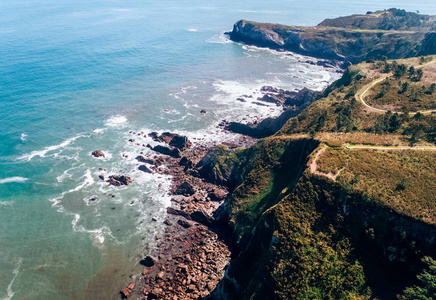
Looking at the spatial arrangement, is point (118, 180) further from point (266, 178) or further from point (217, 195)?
point (266, 178)

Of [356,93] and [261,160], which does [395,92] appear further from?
[261,160]

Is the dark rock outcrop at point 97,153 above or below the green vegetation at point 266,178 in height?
below

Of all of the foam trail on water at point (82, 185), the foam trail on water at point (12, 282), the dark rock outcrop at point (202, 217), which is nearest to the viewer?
the foam trail on water at point (12, 282)

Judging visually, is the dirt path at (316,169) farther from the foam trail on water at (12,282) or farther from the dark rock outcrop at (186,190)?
the foam trail on water at (12,282)

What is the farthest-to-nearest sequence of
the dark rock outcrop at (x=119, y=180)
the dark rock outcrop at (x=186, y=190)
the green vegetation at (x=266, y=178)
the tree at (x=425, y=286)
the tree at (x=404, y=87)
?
the tree at (x=404, y=87) → the dark rock outcrop at (x=119, y=180) → the dark rock outcrop at (x=186, y=190) → the green vegetation at (x=266, y=178) → the tree at (x=425, y=286)

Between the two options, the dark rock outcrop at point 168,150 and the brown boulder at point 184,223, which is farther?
the dark rock outcrop at point 168,150

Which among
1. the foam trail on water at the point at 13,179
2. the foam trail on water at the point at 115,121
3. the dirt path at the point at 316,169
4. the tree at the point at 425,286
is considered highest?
the dirt path at the point at 316,169

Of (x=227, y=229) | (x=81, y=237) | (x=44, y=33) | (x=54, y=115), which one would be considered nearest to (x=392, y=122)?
(x=227, y=229)

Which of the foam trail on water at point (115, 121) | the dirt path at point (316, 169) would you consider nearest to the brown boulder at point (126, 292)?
the dirt path at point (316, 169)
